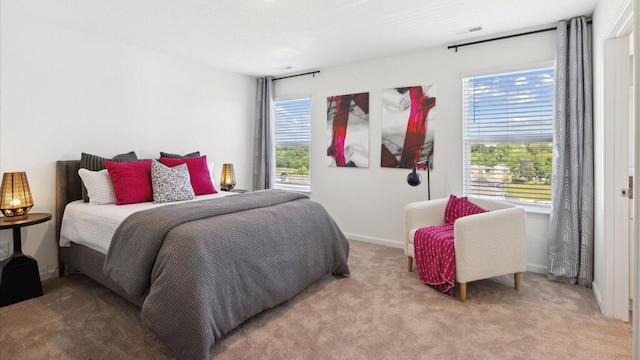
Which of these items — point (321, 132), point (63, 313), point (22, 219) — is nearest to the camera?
point (63, 313)

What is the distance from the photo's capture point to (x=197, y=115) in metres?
4.25

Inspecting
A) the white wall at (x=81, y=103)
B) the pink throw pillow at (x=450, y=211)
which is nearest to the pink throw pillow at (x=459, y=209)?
the pink throw pillow at (x=450, y=211)

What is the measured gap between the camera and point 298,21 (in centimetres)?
290

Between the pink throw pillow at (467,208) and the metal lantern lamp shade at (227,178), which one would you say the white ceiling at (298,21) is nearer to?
the metal lantern lamp shade at (227,178)

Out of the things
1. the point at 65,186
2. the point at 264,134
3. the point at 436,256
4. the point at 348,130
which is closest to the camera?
the point at 436,256

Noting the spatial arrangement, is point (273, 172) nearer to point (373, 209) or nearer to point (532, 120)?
point (373, 209)

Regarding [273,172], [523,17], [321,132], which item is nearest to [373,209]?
[321,132]

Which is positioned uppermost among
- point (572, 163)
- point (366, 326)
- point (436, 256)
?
point (572, 163)

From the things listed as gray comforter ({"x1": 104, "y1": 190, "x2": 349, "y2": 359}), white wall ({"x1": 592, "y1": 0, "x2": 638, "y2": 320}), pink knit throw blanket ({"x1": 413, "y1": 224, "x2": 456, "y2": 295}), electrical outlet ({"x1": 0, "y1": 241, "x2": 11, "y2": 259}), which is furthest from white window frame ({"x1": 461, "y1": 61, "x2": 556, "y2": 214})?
electrical outlet ({"x1": 0, "y1": 241, "x2": 11, "y2": 259})

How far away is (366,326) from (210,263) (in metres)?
1.07

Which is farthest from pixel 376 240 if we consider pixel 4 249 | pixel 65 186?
pixel 4 249

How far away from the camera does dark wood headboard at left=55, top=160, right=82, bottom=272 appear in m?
2.98

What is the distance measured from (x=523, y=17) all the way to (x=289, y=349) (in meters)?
3.15

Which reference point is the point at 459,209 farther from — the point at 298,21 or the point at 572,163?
the point at 298,21
